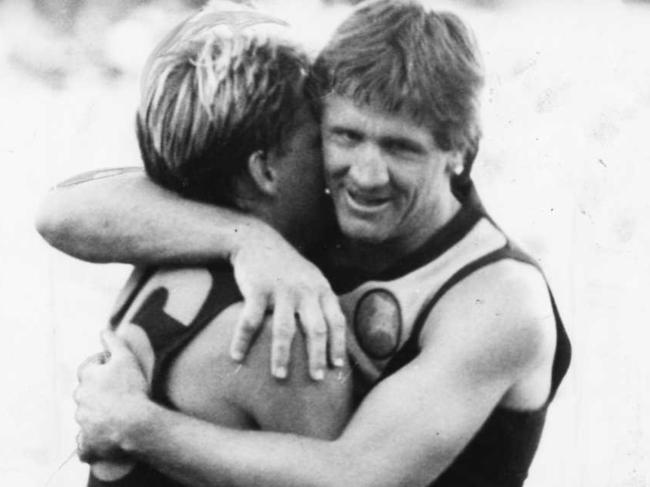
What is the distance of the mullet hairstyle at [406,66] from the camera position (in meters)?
2.67

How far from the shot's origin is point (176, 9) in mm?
3027

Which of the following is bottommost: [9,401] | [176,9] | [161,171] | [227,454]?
[9,401]

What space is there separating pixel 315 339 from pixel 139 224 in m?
0.49

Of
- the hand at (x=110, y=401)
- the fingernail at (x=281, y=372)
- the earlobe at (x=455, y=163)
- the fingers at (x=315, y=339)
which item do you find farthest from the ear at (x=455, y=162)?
the hand at (x=110, y=401)

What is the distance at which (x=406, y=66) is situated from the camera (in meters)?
2.67

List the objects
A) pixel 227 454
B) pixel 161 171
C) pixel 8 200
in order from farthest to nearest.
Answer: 1. pixel 8 200
2. pixel 161 171
3. pixel 227 454

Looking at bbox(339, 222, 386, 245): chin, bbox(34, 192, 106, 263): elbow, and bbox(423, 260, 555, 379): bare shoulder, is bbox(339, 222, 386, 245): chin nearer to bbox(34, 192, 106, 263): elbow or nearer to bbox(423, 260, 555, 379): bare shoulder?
bbox(423, 260, 555, 379): bare shoulder

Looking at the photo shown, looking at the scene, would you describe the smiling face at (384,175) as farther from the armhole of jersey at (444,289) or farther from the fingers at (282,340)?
the fingers at (282,340)

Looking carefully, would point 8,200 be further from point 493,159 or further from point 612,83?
point 612,83

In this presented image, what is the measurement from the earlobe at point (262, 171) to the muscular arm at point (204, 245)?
0.07 meters

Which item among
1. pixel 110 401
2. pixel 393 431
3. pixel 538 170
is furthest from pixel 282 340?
pixel 538 170

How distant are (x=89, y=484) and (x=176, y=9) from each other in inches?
44.0

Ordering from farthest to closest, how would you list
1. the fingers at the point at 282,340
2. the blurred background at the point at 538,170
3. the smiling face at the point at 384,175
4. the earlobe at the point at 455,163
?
the blurred background at the point at 538,170 → the earlobe at the point at 455,163 → the smiling face at the point at 384,175 → the fingers at the point at 282,340

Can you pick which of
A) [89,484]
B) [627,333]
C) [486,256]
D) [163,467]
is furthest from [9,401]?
[627,333]
